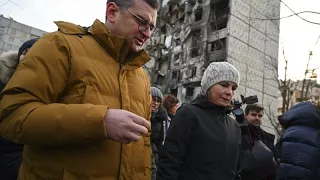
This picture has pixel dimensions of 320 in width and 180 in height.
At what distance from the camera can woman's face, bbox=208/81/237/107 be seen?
276cm

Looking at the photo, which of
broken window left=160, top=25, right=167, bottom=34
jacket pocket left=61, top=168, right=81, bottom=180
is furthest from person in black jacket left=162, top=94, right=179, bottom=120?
broken window left=160, top=25, right=167, bottom=34

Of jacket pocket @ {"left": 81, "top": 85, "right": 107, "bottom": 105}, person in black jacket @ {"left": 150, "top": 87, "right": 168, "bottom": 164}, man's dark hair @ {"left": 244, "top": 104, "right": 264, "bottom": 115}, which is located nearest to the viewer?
jacket pocket @ {"left": 81, "top": 85, "right": 107, "bottom": 105}

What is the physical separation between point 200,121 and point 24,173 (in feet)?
5.34

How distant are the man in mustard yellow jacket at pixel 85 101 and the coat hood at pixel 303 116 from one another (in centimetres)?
136

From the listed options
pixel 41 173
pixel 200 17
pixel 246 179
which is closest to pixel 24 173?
pixel 41 173

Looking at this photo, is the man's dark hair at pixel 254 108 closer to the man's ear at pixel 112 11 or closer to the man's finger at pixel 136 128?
the man's ear at pixel 112 11

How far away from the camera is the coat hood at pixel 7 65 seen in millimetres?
2240

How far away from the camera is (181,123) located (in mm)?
2535

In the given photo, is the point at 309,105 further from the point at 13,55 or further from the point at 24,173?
the point at 13,55

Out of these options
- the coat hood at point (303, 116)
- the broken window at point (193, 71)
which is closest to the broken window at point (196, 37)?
the broken window at point (193, 71)

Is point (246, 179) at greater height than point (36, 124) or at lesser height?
lesser

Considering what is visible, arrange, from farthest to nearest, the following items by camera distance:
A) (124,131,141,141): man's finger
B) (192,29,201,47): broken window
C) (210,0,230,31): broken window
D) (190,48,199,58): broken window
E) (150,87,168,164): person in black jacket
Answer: (192,29,201,47): broken window, (190,48,199,58): broken window, (210,0,230,31): broken window, (150,87,168,164): person in black jacket, (124,131,141,141): man's finger

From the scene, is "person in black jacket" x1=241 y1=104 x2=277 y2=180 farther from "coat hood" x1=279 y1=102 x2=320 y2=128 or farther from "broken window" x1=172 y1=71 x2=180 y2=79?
"broken window" x1=172 y1=71 x2=180 y2=79

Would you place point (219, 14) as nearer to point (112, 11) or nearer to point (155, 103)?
point (155, 103)
